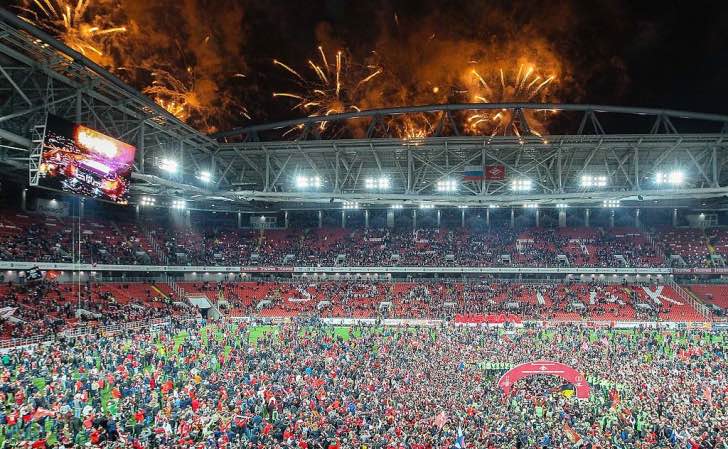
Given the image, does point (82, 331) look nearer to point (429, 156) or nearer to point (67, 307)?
point (67, 307)

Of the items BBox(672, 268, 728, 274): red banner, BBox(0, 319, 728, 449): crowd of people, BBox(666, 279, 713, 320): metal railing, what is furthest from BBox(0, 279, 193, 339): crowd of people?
BBox(672, 268, 728, 274): red banner

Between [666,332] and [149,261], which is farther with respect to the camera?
[149,261]

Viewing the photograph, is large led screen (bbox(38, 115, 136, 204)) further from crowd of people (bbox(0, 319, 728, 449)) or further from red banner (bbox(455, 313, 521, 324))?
red banner (bbox(455, 313, 521, 324))

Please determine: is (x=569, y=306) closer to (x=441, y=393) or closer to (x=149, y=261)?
(x=441, y=393)

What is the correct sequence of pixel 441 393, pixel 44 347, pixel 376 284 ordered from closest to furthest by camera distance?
pixel 441 393 < pixel 44 347 < pixel 376 284

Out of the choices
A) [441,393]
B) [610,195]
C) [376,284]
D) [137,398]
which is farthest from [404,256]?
[137,398]

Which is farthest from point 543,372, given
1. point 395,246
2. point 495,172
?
point 395,246
